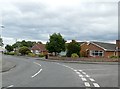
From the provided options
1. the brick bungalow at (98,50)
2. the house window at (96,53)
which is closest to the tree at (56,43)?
the brick bungalow at (98,50)

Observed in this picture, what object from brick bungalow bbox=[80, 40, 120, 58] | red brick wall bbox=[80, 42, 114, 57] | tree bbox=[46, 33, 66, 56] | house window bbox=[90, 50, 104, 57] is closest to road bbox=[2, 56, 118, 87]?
tree bbox=[46, 33, 66, 56]

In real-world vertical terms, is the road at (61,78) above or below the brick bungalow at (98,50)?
below

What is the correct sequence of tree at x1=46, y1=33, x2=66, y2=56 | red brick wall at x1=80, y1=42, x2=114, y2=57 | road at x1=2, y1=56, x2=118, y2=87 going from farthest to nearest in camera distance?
1. red brick wall at x1=80, y1=42, x2=114, y2=57
2. tree at x1=46, y1=33, x2=66, y2=56
3. road at x1=2, y1=56, x2=118, y2=87

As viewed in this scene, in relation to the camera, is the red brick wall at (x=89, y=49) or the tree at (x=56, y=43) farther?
the red brick wall at (x=89, y=49)

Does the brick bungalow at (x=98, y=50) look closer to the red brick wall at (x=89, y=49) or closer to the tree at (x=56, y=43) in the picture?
the red brick wall at (x=89, y=49)

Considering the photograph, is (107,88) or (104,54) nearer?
(107,88)

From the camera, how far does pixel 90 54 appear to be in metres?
75.6

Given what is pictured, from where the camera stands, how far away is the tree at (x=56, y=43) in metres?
72.6

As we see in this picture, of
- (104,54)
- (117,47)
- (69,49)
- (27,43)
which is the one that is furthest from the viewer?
(27,43)

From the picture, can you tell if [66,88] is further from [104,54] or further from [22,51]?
[22,51]

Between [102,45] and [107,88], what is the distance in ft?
212

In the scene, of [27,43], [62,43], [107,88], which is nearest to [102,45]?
[62,43]

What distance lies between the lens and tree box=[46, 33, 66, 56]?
72.6 m

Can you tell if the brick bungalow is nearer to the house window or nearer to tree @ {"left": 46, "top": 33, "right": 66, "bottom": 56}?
the house window
